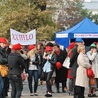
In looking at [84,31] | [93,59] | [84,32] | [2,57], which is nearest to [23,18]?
[84,31]

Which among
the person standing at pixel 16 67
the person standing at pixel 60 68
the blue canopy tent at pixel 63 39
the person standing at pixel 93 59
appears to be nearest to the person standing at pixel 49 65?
the person standing at pixel 60 68

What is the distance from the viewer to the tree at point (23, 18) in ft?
113

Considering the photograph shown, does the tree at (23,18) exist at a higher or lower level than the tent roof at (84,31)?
higher

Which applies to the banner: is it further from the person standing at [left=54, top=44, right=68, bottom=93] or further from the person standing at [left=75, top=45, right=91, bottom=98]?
the person standing at [left=75, top=45, right=91, bottom=98]

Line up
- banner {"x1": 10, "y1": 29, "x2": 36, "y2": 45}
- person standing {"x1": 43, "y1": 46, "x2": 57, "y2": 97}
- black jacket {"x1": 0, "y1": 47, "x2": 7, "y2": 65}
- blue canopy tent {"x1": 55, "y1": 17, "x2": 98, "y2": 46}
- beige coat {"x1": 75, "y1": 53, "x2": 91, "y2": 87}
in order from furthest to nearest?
blue canopy tent {"x1": 55, "y1": 17, "x2": 98, "y2": 46}
banner {"x1": 10, "y1": 29, "x2": 36, "y2": 45}
person standing {"x1": 43, "y1": 46, "x2": 57, "y2": 97}
black jacket {"x1": 0, "y1": 47, "x2": 7, "y2": 65}
beige coat {"x1": 75, "y1": 53, "x2": 91, "y2": 87}

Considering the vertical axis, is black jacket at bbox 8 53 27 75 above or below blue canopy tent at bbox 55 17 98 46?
below

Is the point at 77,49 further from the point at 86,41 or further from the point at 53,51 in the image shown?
the point at 86,41

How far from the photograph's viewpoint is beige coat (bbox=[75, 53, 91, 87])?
11023 millimetres

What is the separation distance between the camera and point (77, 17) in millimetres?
85062

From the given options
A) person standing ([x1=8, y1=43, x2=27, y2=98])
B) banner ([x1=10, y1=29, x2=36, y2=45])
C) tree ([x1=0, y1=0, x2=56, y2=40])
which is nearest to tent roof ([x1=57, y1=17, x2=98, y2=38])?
banner ([x1=10, y1=29, x2=36, y2=45])

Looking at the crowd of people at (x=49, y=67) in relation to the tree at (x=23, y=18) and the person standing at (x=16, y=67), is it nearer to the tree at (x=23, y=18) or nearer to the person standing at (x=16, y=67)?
the person standing at (x=16, y=67)

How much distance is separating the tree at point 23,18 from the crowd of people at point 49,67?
19.4m

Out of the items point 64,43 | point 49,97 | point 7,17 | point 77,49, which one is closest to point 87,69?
point 77,49

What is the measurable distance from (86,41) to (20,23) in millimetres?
13992
